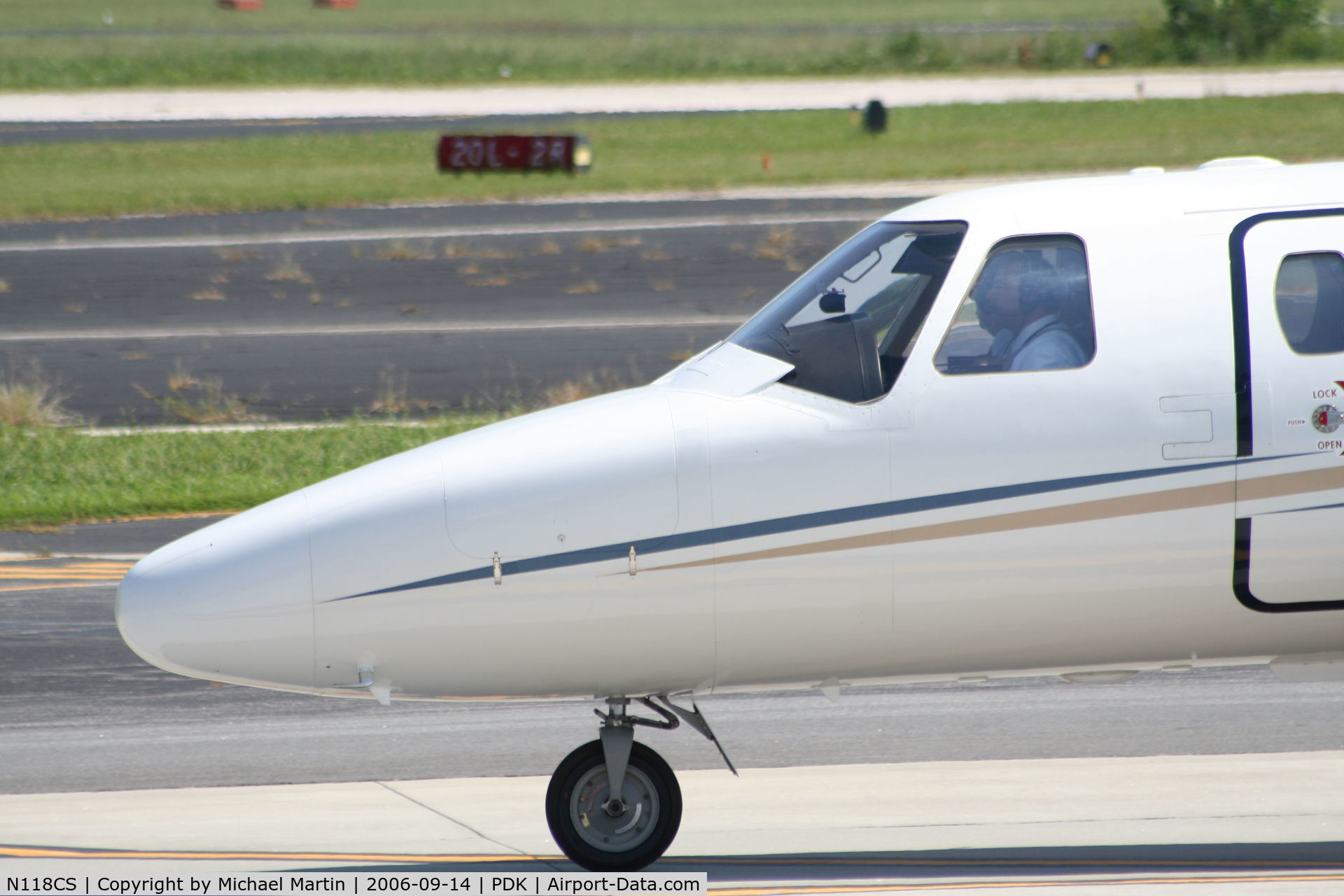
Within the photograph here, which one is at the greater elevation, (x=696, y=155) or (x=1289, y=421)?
(x=696, y=155)

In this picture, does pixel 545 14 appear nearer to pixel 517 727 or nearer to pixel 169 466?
pixel 169 466

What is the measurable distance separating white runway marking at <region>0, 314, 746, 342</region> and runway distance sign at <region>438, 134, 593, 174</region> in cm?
1555

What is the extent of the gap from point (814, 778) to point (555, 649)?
2.64 meters

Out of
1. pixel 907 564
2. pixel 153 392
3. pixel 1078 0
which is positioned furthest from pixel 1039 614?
pixel 1078 0

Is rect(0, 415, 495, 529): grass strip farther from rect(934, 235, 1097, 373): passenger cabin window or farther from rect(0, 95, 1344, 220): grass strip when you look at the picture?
rect(0, 95, 1344, 220): grass strip

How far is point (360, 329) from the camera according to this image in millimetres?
22875

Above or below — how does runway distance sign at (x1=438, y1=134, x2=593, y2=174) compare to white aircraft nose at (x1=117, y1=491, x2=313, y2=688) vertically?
above

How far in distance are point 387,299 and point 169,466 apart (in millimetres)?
10224

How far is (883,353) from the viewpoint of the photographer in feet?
20.5

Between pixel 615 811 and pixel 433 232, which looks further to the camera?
pixel 433 232

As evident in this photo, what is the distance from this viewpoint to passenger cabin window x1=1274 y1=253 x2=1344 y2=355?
6.23 metres

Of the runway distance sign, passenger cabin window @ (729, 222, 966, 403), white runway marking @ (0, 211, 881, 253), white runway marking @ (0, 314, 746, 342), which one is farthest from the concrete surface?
the runway distance sign

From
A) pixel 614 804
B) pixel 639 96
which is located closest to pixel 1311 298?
pixel 614 804

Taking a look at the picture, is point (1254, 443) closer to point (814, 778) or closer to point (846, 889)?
point (846, 889)
